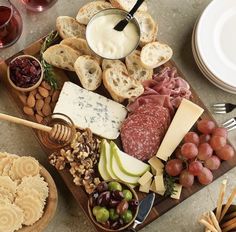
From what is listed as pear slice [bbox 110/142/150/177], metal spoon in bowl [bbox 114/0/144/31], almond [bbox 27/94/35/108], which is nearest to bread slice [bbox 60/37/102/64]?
metal spoon in bowl [bbox 114/0/144/31]

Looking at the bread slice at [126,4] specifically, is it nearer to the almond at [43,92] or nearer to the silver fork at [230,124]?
the almond at [43,92]

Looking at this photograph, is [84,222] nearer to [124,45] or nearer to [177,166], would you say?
[177,166]

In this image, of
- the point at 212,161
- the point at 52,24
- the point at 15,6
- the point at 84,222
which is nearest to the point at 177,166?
the point at 212,161

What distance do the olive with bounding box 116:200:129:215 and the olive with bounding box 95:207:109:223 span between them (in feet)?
0.13

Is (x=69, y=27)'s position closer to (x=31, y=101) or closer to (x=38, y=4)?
(x=38, y=4)

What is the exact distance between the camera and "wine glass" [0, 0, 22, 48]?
Answer: 225 centimetres

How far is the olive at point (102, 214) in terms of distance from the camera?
204 cm

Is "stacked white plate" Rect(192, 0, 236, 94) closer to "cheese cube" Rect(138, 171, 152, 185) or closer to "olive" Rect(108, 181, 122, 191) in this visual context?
"cheese cube" Rect(138, 171, 152, 185)

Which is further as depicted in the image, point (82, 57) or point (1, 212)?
point (82, 57)

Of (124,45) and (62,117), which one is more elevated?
(124,45)

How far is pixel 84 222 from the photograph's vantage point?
2256mm

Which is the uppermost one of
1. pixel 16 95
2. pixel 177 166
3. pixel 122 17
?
pixel 122 17

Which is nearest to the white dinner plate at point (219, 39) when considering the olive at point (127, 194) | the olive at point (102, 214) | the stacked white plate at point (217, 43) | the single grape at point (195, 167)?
the stacked white plate at point (217, 43)

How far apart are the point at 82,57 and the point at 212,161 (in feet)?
1.89
